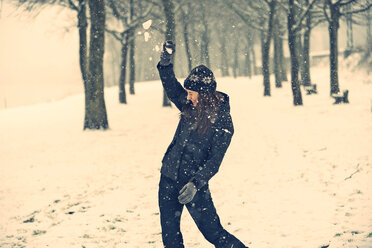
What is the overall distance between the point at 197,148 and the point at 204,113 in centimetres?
30

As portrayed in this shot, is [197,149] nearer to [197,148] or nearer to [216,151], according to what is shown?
[197,148]

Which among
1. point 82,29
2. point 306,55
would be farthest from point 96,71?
point 306,55

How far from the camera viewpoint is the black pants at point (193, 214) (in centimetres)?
327

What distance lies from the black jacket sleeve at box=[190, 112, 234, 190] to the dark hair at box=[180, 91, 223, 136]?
0.27 ft

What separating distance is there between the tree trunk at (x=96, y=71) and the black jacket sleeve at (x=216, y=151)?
11058 millimetres

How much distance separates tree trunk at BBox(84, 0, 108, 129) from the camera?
1334cm

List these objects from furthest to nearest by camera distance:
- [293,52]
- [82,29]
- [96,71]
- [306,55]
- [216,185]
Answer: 1. [306,55]
2. [293,52]
3. [82,29]
4. [96,71]
5. [216,185]

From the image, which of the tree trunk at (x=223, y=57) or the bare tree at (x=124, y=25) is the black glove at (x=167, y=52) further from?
the tree trunk at (x=223, y=57)

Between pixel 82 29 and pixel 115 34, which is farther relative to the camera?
pixel 115 34

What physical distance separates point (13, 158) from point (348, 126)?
9647 millimetres

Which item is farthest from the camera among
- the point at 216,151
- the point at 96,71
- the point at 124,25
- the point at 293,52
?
the point at 124,25

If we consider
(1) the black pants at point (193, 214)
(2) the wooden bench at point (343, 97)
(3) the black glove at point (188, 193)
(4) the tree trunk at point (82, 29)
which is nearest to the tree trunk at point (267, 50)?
(2) the wooden bench at point (343, 97)

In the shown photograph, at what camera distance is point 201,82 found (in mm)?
3236

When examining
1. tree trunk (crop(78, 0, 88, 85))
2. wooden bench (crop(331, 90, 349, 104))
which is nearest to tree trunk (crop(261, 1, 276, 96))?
wooden bench (crop(331, 90, 349, 104))
